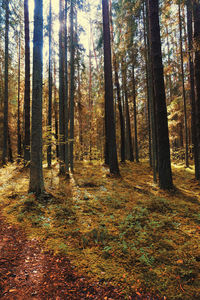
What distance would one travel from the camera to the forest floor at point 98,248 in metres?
2.26

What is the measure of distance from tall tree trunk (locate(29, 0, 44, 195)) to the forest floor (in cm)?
72

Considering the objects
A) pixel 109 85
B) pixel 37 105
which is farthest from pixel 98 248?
pixel 109 85

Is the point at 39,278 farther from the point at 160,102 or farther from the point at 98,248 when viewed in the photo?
the point at 160,102

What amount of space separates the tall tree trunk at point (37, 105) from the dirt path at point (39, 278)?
268 centimetres

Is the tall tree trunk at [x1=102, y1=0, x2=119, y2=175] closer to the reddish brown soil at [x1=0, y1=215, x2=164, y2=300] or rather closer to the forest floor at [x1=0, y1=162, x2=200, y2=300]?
the forest floor at [x1=0, y1=162, x2=200, y2=300]

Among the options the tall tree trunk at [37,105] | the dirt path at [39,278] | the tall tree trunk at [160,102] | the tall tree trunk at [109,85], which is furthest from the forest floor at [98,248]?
the tall tree trunk at [109,85]

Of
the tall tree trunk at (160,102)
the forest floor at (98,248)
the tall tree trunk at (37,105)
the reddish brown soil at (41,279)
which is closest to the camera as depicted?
the reddish brown soil at (41,279)

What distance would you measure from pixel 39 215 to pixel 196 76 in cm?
964

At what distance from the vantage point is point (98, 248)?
124 inches

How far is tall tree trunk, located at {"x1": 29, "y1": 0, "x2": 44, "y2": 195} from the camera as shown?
5.57 meters

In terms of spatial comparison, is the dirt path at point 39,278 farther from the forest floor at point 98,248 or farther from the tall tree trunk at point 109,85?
the tall tree trunk at point 109,85

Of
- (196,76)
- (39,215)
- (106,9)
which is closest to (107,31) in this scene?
(106,9)

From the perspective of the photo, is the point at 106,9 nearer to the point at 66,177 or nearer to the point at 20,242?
the point at 66,177

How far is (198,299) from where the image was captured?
209 cm
